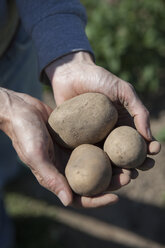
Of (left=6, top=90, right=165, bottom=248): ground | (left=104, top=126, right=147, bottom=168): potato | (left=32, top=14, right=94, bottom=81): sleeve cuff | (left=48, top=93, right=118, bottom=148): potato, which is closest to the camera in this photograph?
(left=104, top=126, right=147, bottom=168): potato

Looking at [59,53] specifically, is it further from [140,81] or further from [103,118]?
[140,81]

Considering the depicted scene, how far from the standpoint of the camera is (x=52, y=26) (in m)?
2.17

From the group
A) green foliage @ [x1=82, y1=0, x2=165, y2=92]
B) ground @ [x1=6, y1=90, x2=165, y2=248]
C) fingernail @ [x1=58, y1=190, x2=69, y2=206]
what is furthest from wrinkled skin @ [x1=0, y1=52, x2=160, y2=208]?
green foliage @ [x1=82, y1=0, x2=165, y2=92]

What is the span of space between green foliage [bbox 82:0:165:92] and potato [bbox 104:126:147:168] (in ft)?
6.74

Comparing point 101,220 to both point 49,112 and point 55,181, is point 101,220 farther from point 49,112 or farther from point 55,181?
point 55,181

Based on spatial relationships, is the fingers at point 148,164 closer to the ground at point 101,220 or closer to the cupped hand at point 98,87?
the cupped hand at point 98,87

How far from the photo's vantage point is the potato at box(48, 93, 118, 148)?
1983mm

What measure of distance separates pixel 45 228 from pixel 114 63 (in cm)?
204

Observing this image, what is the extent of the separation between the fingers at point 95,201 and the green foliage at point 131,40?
234 cm

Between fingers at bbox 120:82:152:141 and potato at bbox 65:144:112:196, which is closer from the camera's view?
potato at bbox 65:144:112:196

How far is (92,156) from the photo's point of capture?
184 cm

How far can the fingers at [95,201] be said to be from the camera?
5.54 ft

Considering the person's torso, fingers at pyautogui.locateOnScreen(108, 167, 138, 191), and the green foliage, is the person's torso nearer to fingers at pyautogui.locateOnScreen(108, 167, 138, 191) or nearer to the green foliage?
fingers at pyautogui.locateOnScreen(108, 167, 138, 191)

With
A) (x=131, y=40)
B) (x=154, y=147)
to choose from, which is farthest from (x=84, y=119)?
(x=131, y=40)
